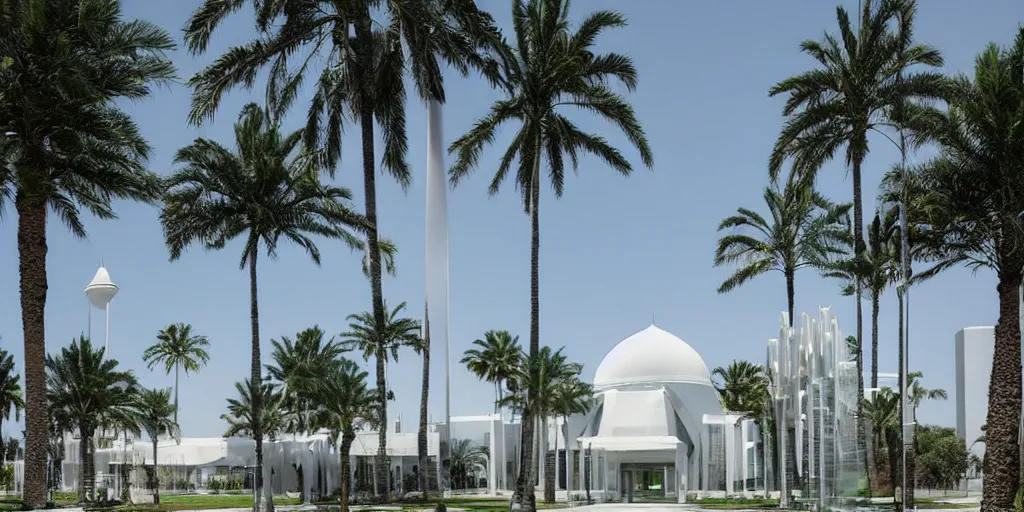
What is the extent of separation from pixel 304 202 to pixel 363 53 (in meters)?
6.77

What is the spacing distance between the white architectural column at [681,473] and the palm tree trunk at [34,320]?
3686 cm

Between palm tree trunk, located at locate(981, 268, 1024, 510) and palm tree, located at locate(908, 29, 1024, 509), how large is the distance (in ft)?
0.07

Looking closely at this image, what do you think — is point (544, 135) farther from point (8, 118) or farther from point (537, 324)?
point (8, 118)

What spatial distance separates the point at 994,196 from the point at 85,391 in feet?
120

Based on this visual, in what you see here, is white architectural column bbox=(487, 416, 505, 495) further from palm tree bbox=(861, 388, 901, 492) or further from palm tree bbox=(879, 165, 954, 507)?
palm tree bbox=(879, 165, 954, 507)

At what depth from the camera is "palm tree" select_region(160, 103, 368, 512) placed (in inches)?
1259

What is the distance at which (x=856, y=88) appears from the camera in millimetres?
32500

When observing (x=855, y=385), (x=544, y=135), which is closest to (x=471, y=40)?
(x=544, y=135)

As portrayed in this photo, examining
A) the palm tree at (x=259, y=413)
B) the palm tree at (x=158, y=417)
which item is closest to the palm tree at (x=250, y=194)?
the palm tree at (x=259, y=413)

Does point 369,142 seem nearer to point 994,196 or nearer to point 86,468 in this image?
point 994,196

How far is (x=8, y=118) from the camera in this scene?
2078 cm

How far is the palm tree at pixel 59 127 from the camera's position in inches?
806

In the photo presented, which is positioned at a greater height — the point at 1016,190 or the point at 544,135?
the point at 544,135

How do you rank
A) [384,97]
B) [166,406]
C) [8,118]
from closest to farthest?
1. [8,118]
2. [384,97]
3. [166,406]
